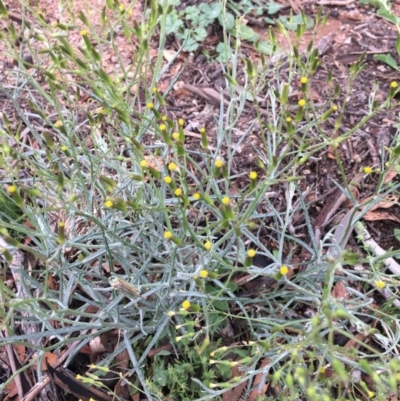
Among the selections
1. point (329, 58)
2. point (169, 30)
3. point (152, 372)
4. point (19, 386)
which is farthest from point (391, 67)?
point (19, 386)

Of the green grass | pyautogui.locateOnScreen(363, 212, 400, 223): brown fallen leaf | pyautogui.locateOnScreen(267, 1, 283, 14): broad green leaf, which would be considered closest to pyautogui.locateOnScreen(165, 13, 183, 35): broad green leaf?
pyautogui.locateOnScreen(267, 1, 283, 14): broad green leaf

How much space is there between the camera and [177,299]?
1.87m

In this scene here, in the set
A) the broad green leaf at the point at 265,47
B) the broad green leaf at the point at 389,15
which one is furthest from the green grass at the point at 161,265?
the broad green leaf at the point at 265,47

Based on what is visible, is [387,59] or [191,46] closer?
[387,59]

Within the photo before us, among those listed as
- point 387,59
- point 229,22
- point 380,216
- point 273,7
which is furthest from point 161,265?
point 273,7

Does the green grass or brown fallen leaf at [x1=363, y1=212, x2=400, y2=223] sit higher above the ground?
the green grass

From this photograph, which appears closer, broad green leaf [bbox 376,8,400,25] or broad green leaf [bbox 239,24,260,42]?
broad green leaf [bbox 376,8,400,25]

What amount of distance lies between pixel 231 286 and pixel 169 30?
5.59 ft

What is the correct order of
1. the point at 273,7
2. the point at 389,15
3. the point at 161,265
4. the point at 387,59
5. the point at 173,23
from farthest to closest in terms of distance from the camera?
the point at 273,7 < the point at 173,23 < the point at 387,59 < the point at 389,15 < the point at 161,265

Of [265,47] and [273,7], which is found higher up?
[273,7]

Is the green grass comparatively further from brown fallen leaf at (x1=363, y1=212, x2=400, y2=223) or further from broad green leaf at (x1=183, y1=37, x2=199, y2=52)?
broad green leaf at (x1=183, y1=37, x2=199, y2=52)

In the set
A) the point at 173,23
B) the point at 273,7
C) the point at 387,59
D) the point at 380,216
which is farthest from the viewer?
the point at 273,7

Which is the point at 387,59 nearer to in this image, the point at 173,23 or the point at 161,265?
the point at 173,23

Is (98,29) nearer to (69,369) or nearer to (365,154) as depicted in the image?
(365,154)
